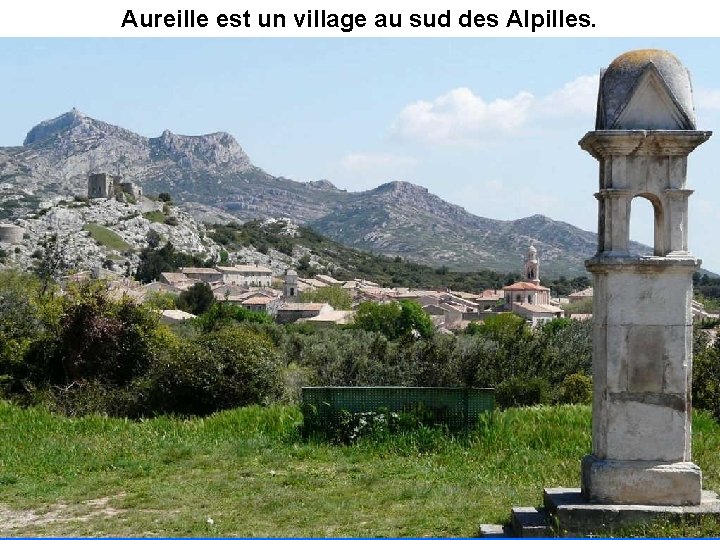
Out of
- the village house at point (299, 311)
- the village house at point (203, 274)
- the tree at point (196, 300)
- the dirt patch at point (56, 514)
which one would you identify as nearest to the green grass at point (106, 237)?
the village house at point (203, 274)

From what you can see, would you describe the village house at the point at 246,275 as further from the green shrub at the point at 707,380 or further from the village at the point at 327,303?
the green shrub at the point at 707,380

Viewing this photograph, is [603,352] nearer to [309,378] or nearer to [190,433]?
[190,433]

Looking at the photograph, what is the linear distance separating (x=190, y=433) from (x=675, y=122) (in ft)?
25.0

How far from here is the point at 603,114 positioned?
7.16 m

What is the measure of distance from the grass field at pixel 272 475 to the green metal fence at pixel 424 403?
288 millimetres

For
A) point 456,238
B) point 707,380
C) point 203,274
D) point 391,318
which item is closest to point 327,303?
point 391,318

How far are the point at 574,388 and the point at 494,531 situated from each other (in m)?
13.5

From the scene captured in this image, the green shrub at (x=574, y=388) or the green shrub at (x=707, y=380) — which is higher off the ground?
the green shrub at (x=707, y=380)

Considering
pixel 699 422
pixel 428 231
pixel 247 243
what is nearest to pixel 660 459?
pixel 699 422

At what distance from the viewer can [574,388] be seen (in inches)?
783

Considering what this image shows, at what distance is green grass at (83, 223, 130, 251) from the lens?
357 feet

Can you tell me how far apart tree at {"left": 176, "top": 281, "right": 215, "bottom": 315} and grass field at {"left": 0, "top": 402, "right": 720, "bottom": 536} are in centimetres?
6414

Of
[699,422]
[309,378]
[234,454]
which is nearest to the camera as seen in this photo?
[234,454]

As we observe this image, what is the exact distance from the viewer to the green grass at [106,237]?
357ft
